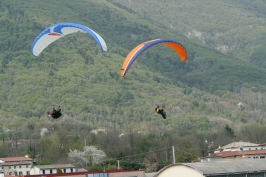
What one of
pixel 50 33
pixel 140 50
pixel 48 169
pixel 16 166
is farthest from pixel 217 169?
pixel 16 166

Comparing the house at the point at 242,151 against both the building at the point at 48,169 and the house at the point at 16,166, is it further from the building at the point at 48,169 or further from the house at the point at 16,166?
the house at the point at 16,166

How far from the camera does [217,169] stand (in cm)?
4897

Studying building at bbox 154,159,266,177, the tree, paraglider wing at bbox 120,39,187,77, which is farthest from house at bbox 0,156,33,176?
paraglider wing at bbox 120,39,187,77

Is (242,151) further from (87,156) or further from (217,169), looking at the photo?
(217,169)

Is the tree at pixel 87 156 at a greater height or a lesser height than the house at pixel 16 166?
greater

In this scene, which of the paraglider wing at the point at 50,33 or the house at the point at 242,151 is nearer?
the paraglider wing at the point at 50,33

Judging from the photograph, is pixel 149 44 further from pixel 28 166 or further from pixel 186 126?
pixel 186 126

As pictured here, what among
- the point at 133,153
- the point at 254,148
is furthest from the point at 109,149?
the point at 254,148

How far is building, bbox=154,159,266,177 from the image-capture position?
48.3m

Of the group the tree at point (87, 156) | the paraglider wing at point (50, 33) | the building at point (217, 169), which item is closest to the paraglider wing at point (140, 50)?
the paraglider wing at point (50, 33)

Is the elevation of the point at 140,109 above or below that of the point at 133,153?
above

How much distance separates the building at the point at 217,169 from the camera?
48344mm

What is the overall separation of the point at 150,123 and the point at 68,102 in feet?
69.2

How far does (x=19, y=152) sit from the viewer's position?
111812 millimetres
